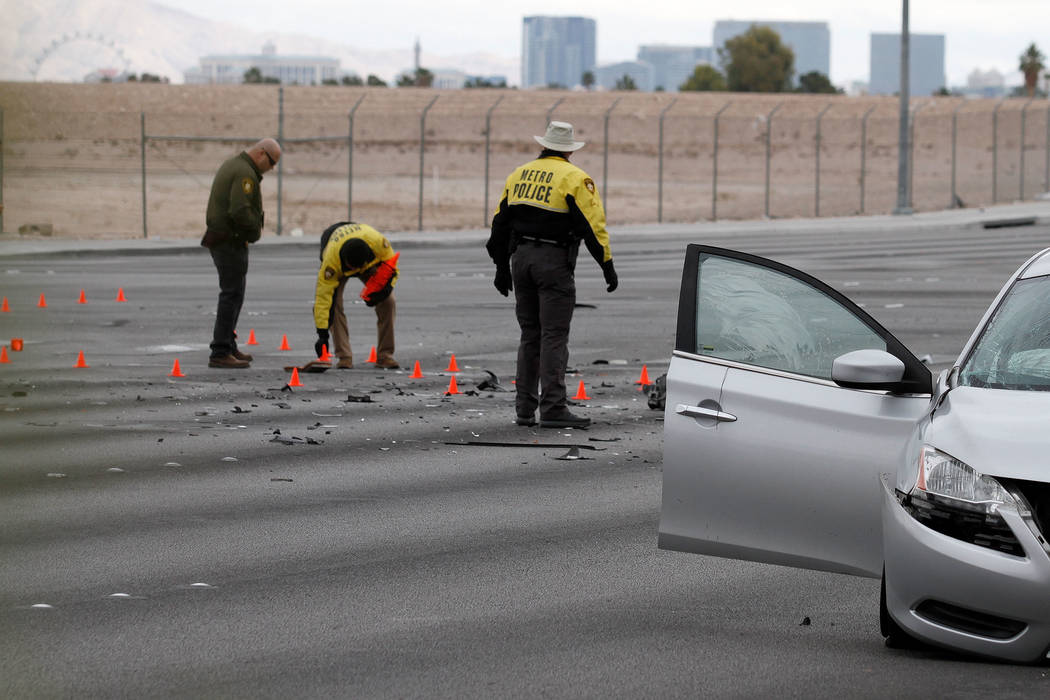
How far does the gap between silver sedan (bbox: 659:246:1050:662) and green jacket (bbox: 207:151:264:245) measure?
25.3ft

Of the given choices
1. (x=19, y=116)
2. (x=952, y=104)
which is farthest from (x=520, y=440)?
(x=952, y=104)

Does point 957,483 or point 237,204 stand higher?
point 237,204

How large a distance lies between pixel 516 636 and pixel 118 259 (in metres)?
22.2

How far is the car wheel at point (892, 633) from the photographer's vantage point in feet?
16.6

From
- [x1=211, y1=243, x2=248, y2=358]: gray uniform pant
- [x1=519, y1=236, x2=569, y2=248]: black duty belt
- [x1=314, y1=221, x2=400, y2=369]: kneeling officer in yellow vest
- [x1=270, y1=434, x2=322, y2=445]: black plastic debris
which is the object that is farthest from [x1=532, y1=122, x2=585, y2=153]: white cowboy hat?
[x1=211, y1=243, x2=248, y2=358]: gray uniform pant

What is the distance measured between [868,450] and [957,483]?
0.69m

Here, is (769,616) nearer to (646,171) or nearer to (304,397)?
(304,397)

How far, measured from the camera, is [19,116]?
284cm

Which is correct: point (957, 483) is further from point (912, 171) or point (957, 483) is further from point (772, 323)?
point (912, 171)

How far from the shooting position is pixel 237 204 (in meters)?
12.8

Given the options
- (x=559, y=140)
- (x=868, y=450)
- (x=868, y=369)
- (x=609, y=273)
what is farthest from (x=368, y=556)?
(x=559, y=140)

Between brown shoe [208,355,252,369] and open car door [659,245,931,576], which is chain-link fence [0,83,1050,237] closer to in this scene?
brown shoe [208,355,252,369]

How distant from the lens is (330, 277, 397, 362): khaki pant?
42.0 ft

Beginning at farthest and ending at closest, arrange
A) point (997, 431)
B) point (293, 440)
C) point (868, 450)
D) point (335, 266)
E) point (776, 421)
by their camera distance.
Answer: point (335, 266) < point (293, 440) < point (776, 421) < point (868, 450) < point (997, 431)
